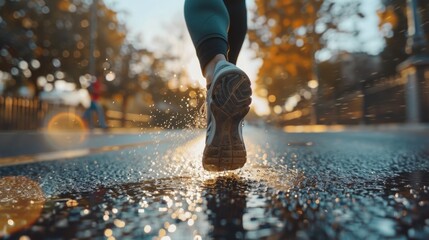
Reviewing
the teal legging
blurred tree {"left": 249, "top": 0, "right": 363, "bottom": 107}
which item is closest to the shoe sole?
the teal legging

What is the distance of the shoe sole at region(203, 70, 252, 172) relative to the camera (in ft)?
5.25

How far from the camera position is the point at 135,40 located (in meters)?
32.6

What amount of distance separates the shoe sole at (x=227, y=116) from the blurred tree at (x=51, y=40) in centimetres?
1655

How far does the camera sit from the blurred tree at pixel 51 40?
18078mm

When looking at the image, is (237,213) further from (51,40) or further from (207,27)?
(51,40)

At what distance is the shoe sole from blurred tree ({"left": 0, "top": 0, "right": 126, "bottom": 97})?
1655cm

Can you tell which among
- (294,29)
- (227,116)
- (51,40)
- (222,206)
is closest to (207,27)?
(227,116)

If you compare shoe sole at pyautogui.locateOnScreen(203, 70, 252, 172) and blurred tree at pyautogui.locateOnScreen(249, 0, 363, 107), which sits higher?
blurred tree at pyautogui.locateOnScreen(249, 0, 363, 107)

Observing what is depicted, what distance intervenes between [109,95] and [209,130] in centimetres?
3012

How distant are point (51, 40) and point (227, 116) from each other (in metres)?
21.4

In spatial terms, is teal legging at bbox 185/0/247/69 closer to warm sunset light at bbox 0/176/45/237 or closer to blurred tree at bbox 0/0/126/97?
warm sunset light at bbox 0/176/45/237

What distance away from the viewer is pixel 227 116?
1610 millimetres

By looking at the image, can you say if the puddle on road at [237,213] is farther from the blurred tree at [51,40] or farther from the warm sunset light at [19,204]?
the blurred tree at [51,40]

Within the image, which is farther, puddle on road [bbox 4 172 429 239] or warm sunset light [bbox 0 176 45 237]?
warm sunset light [bbox 0 176 45 237]
